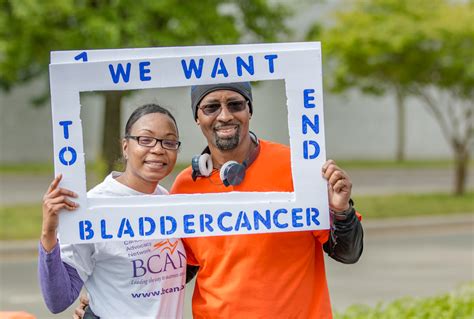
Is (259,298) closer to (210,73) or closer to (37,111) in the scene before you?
(210,73)

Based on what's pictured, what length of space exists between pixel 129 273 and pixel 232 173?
463 mm

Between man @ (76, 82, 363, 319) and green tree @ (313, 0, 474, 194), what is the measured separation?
1533 centimetres

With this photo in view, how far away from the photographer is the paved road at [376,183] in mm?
23062

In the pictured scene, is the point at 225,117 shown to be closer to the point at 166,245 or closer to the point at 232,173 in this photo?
the point at 232,173

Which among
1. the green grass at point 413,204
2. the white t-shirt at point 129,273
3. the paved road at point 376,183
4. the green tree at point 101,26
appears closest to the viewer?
the white t-shirt at point 129,273

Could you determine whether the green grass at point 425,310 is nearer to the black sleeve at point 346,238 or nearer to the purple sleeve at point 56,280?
the black sleeve at point 346,238

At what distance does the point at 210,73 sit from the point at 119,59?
0.29 metres

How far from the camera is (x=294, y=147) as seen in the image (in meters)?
3.50

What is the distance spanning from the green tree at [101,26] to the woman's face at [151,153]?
11.2 metres

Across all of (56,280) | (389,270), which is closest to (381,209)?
(389,270)

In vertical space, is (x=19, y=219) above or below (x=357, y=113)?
below

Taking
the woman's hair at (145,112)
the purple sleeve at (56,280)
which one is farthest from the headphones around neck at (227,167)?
the purple sleeve at (56,280)

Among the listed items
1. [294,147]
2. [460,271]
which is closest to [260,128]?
[294,147]

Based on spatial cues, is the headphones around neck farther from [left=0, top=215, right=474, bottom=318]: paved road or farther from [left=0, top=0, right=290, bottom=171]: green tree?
[left=0, top=0, right=290, bottom=171]: green tree
